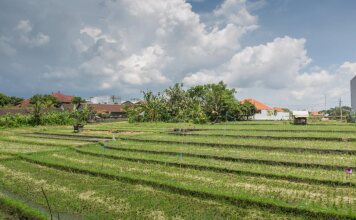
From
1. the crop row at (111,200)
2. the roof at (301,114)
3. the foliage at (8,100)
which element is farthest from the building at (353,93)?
the foliage at (8,100)

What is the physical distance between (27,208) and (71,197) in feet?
4.84

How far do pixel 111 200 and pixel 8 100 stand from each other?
81.1 m

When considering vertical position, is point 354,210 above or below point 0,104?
below

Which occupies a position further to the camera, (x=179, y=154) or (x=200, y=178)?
(x=179, y=154)

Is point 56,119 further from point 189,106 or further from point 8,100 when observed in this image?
point 8,100

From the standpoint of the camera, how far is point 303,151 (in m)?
16.7

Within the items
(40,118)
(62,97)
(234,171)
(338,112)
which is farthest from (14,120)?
(338,112)

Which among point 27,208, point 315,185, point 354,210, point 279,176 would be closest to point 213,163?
point 279,176

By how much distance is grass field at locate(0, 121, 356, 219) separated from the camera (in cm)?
886

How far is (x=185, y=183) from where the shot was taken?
37.5ft

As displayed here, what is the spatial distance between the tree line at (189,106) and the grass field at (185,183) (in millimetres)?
28091

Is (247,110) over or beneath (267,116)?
over

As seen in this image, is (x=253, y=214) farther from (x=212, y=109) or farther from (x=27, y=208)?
(x=212, y=109)

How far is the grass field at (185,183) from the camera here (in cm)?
886
